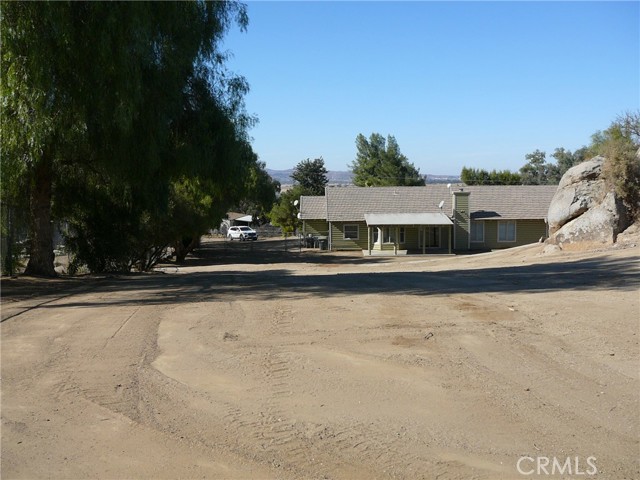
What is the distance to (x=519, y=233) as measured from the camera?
2080 inches

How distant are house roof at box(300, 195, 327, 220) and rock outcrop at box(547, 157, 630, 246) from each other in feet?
82.6

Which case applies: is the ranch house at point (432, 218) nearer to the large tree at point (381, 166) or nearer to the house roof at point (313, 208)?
the house roof at point (313, 208)

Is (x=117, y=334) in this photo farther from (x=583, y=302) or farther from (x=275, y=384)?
(x=583, y=302)

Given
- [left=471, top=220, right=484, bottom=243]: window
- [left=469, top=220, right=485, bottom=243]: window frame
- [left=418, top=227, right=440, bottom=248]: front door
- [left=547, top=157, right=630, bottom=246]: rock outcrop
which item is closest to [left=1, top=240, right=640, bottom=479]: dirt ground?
[left=547, top=157, right=630, bottom=246]: rock outcrop

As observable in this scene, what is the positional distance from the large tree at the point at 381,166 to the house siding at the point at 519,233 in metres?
37.9

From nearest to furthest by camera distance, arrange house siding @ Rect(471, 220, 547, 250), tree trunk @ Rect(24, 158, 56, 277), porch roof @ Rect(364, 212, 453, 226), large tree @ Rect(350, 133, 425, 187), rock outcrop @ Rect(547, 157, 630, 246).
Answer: tree trunk @ Rect(24, 158, 56, 277) < rock outcrop @ Rect(547, 157, 630, 246) < porch roof @ Rect(364, 212, 453, 226) < house siding @ Rect(471, 220, 547, 250) < large tree @ Rect(350, 133, 425, 187)

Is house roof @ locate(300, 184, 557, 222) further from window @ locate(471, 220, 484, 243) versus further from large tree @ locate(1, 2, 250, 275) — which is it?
large tree @ locate(1, 2, 250, 275)

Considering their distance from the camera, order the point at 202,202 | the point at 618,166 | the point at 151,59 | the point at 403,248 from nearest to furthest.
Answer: the point at 151,59 < the point at 618,166 < the point at 202,202 < the point at 403,248

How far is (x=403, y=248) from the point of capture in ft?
168

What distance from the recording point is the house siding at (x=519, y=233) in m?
52.6

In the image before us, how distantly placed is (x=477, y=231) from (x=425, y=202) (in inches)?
187

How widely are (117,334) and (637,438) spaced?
22.6 ft

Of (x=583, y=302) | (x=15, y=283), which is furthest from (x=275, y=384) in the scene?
(x=15, y=283)

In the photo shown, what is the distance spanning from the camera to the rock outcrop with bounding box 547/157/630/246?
27.6m
